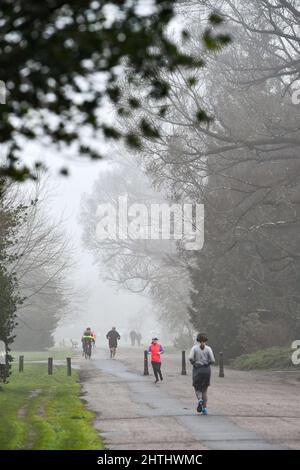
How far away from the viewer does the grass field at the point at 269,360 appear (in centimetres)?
3388

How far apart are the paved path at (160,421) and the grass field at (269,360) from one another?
24.7 feet

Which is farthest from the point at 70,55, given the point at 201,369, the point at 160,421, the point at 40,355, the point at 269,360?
the point at 40,355

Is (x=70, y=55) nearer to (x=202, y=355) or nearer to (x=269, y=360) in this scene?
(x=202, y=355)

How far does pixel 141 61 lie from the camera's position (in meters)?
6.91

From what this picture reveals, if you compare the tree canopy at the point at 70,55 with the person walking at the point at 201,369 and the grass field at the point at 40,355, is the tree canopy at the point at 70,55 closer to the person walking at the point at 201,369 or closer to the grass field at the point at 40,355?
the person walking at the point at 201,369

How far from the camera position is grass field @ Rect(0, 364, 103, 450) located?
1337cm

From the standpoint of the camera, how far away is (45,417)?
1753 centimetres

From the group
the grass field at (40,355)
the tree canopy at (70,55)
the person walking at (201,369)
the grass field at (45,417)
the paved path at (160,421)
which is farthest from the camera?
the grass field at (40,355)

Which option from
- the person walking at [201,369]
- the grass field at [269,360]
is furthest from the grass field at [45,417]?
the grass field at [269,360]

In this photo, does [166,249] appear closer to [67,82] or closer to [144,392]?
[144,392]

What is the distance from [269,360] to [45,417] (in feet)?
61.0
